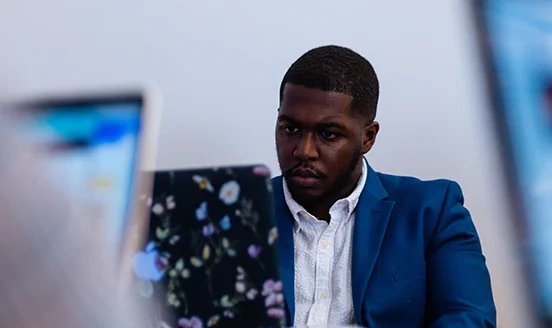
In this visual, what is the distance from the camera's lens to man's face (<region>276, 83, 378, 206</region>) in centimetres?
109

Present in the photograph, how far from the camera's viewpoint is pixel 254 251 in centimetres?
61

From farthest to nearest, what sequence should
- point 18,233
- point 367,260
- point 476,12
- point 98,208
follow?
point 476,12, point 367,260, point 98,208, point 18,233

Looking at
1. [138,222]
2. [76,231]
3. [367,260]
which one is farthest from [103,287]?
[367,260]

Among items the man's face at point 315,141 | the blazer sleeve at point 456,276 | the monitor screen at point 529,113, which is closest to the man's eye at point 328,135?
the man's face at point 315,141

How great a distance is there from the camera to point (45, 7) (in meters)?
1.40

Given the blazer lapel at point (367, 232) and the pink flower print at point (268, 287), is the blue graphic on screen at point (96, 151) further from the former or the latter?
the blazer lapel at point (367, 232)

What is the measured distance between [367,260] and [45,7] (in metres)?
0.89

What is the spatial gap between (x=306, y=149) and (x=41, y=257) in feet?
2.38

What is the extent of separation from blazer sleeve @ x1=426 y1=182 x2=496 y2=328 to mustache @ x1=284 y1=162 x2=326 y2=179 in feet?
0.72

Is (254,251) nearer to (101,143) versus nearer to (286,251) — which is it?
(101,143)

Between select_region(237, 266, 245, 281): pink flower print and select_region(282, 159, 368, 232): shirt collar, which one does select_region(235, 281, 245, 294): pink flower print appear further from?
select_region(282, 159, 368, 232): shirt collar

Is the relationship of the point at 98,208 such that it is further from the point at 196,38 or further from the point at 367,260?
the point at 196,38

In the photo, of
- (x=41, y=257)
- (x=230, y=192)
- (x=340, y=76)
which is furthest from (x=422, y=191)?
(x=41, y=257)

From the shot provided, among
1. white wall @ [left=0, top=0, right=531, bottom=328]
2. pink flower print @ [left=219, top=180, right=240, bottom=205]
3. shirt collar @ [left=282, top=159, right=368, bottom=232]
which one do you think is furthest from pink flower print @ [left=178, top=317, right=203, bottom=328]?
white wall @ [left=0, top=0, right=531, bottom=328]
